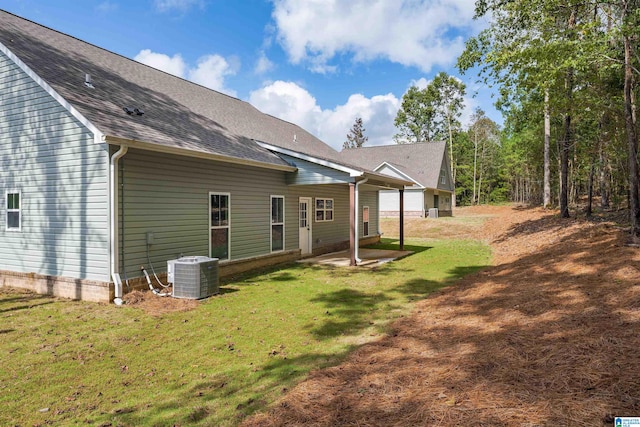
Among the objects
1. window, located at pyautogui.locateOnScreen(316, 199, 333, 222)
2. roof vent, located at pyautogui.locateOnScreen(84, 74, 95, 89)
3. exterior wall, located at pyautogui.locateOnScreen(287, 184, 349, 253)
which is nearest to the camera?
roof vent, located at pyautogui.locateOnScreen(84, 74, 95, 89)

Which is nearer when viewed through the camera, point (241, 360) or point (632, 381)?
point (632, 381)

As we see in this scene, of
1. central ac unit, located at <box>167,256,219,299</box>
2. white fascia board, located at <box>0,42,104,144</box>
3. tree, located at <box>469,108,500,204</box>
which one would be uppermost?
tree, located at <box>469,108,500,204</box>

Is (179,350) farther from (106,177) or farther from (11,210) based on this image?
(11,210)

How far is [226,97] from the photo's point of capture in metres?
16.0

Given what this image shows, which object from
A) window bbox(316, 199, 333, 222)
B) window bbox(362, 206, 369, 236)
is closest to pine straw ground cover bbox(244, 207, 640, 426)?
Answer: window bbox(316, 199, 333, 222)

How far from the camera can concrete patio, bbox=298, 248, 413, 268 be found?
39.7ft

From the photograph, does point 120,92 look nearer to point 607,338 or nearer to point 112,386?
point 112,386

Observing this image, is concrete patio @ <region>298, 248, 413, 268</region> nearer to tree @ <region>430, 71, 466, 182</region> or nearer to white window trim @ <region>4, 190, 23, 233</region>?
white window trim @ <region>4, 190, 23, 233</region>

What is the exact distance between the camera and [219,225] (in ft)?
32.3

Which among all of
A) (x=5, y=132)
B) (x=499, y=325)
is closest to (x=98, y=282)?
(x=5, y=132)

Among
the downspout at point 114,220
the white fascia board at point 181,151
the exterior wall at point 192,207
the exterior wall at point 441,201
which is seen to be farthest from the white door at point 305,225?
the exterior wall at point 441,201

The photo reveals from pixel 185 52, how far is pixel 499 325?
601 inches

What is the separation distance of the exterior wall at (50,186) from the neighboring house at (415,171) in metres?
24.3

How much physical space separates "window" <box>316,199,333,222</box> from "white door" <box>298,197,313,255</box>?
25.1 inches
